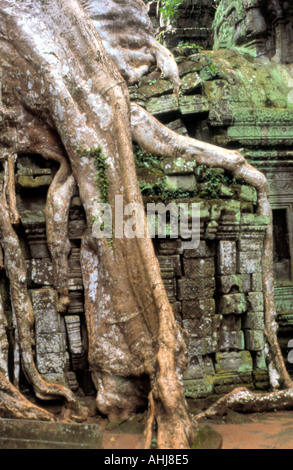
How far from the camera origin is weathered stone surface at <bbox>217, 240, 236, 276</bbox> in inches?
186

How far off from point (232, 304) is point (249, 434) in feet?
4.39

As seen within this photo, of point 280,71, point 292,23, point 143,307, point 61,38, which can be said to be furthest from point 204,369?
point 292,23

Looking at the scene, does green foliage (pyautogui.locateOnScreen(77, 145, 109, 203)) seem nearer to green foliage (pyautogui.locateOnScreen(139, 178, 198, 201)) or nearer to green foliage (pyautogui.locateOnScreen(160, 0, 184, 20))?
green foliage (pyautogui.locateOnScreen(139, 178, 198, 201))

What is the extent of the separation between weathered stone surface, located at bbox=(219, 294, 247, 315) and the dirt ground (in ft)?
3.22

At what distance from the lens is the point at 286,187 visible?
606 cm

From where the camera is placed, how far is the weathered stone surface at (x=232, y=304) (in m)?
4.69

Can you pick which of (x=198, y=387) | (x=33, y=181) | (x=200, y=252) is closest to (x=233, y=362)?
(x=198, y=387)

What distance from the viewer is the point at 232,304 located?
4.70 m

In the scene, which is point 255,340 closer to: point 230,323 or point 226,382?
point 230,323

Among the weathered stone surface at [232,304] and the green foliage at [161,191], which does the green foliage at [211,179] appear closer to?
the green foliage at [161,191]

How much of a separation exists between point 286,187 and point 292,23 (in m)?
2.57

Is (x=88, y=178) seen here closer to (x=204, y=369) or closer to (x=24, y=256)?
(x=24, y=256)

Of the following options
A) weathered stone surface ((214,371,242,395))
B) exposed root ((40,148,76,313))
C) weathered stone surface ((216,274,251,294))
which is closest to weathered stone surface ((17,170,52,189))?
exposed root ((40,148,76,313))

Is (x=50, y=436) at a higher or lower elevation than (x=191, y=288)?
lower
